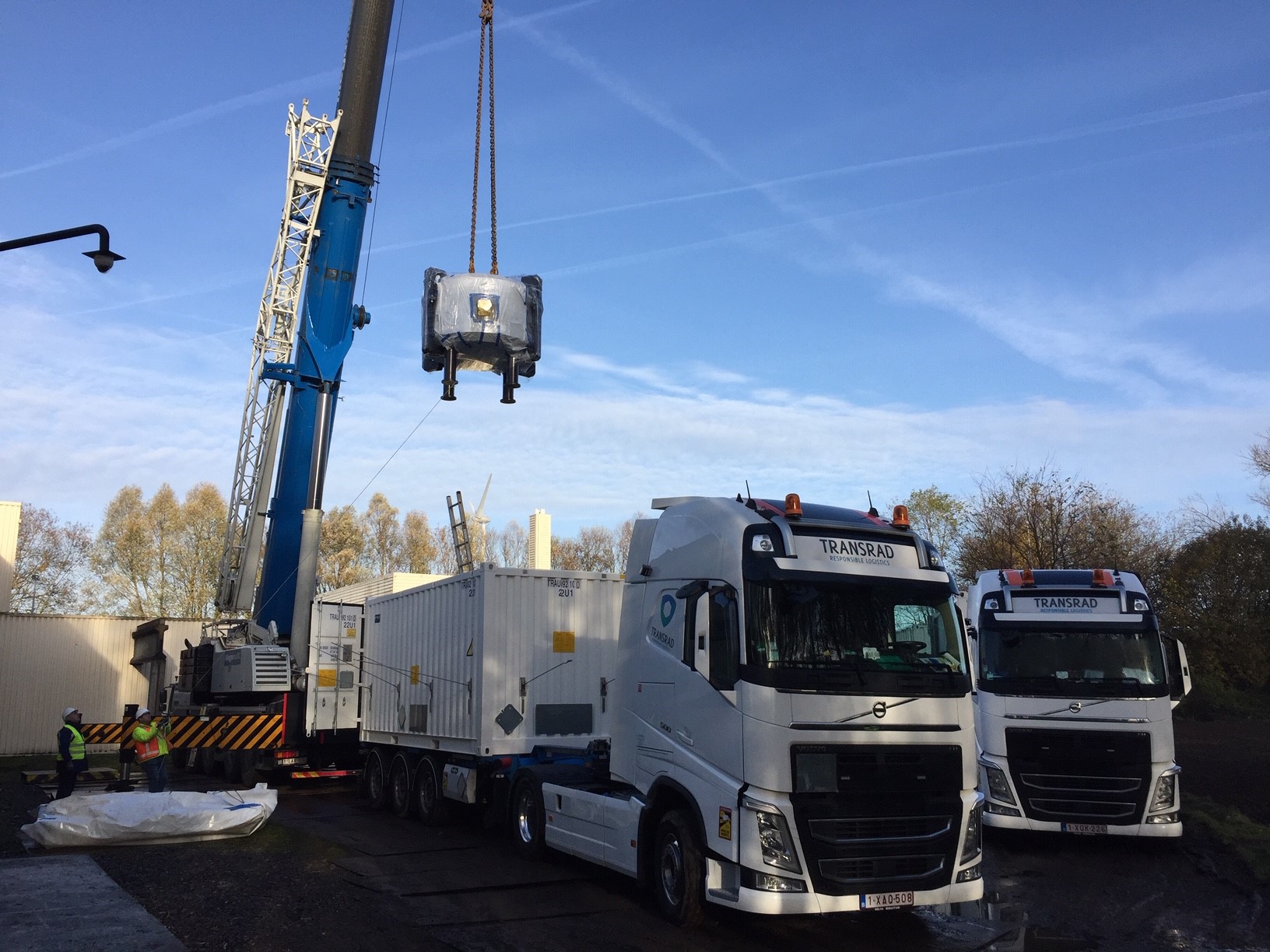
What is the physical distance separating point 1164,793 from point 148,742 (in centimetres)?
1343

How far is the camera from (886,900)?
714 centimetres

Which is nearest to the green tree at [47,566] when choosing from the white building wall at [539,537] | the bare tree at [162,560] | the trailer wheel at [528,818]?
the bare tree at [162,560]

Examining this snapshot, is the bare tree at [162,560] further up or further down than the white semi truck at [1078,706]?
further up

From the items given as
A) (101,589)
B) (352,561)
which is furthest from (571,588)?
(352,561)

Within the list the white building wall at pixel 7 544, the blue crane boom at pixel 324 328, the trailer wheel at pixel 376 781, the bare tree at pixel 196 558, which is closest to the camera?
the trailer wheel at pixel 376 781

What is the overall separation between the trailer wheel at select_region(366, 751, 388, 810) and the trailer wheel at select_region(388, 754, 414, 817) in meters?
0.15

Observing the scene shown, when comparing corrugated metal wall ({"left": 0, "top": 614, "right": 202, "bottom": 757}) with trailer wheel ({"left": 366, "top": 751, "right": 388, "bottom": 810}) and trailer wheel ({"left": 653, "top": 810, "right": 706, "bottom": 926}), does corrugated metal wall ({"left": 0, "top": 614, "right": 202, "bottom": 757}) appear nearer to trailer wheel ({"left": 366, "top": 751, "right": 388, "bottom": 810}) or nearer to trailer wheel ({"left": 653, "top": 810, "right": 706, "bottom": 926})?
trailer wheel ({"left": 366, "top": 751, "right": 388, "bottom": 810})

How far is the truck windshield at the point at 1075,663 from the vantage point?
36.7 ft

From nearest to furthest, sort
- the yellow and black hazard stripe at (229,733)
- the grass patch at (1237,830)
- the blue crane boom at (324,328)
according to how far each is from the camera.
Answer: the grass patch at (1237,830)
the yellow and black hazard stripe at (229,733)
the blue crane boom at (324,328)

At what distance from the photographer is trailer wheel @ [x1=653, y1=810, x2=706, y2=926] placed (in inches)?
302

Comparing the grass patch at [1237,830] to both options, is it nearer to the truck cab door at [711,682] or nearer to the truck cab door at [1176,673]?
the truck cab door at [1176,673]

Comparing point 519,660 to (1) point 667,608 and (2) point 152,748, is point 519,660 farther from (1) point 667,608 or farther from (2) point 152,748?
(2) point 152,748

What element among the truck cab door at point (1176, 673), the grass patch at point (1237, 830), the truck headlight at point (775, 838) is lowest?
the grass patch at point (1237, 830)

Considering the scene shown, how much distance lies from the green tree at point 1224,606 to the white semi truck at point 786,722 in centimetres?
2479
